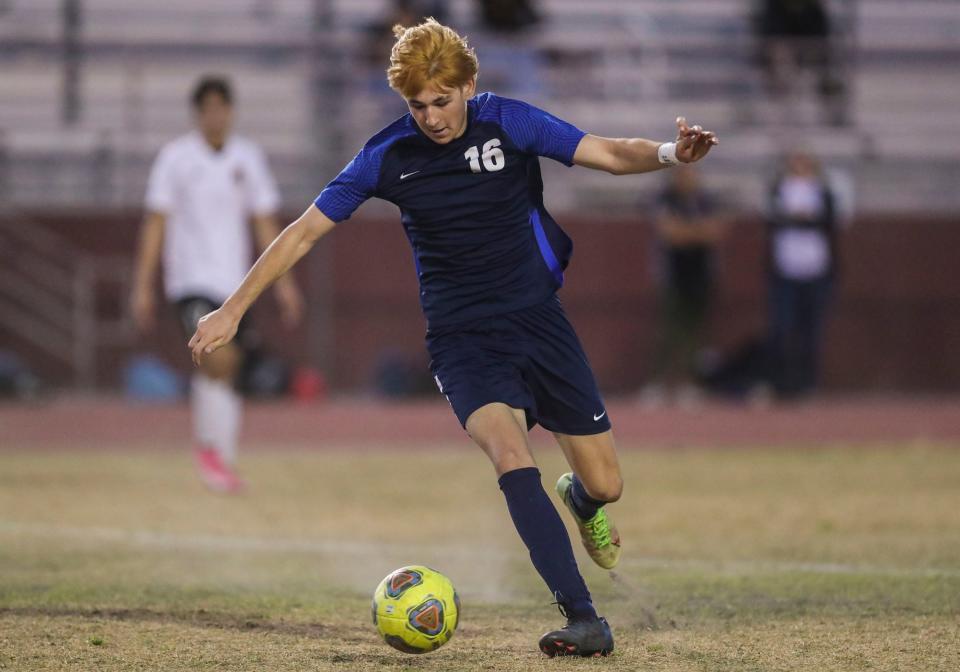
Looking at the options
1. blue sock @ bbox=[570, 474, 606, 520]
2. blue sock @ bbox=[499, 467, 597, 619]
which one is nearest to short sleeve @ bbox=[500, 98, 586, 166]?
blue sock @ bbox=[499, 467, 597, 619]

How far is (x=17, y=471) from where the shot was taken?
1291 cm

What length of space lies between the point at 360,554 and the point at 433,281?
2842 mm

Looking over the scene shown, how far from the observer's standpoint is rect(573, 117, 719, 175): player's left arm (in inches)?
237

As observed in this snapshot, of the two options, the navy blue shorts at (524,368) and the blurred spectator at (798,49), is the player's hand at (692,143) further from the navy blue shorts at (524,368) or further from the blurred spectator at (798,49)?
the blurred spectator at (798,49)

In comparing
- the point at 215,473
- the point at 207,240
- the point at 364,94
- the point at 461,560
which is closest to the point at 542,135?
the point at 461,560

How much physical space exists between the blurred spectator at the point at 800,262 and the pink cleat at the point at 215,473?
24.5 feet

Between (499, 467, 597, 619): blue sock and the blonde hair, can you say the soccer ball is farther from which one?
the blonde hair

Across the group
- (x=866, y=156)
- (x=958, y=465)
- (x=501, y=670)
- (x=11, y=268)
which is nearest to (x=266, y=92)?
(x=11, y=268)

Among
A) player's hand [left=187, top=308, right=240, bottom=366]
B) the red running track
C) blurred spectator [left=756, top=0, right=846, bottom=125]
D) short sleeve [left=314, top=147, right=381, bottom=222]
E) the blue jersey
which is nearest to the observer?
player's hand [left=187, top=308, right=240, bottom=366]

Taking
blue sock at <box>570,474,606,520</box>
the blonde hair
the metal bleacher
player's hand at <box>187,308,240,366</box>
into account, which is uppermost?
the metal bleacher

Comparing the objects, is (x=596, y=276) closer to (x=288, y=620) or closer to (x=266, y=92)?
(x=266, y=92)

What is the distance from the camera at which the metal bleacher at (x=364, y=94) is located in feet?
63.2

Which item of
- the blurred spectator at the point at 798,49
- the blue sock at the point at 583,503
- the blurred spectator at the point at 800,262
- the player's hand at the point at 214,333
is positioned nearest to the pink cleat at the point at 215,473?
the blue sock at the point at 583,503

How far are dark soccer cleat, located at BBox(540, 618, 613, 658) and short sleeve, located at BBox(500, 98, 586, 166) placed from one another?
1821 mm
